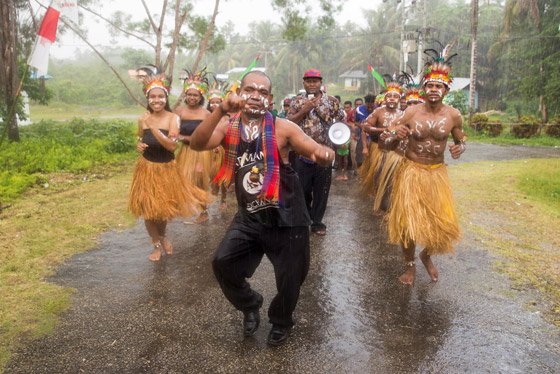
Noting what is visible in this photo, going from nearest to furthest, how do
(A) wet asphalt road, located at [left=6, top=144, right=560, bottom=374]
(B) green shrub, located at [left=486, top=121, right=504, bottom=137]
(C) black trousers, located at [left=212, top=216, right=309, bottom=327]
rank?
(A) wet asphalt road, located at [left=6, top=144, right=560, bottom=374] → (C) black trousers, located at [left=212, top=216, right=309, bottom=327] → (B) green shrub, located at [left=486, top=121, right=504, bottom=137]

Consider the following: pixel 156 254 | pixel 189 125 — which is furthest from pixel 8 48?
pixel 156 254

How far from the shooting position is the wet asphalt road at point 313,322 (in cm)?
294

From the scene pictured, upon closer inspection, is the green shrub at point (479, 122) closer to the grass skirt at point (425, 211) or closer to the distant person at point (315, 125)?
the distant person at point (315, 125)

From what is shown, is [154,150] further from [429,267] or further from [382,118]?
[382,118]

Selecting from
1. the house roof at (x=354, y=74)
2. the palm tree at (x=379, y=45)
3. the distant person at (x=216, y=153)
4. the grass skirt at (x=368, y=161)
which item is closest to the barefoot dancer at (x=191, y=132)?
the distant person at (x=216, y=153)

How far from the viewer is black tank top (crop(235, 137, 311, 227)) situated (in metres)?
3.03

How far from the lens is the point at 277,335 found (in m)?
3.17

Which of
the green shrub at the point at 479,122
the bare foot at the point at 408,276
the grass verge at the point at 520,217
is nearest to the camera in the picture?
the bare foot at the point at 408,276

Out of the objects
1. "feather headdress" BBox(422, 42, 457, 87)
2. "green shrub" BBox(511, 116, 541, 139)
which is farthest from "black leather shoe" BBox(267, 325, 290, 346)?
"green shrub" BBox(511, 116, 541, 139)

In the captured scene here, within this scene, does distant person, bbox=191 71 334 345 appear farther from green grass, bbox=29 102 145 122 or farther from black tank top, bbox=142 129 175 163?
green grass, bbox=29 102 145 122

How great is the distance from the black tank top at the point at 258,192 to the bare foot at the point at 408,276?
1659 mm

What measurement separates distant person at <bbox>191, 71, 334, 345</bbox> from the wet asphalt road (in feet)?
1.29

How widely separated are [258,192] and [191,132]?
3297 mm

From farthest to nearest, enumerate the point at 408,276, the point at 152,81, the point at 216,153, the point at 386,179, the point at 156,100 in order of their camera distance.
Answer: the point at 216,153 < the point at 386,179 < the point at 152,81 < the point at 156,100 < the point at 408,276
